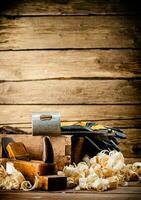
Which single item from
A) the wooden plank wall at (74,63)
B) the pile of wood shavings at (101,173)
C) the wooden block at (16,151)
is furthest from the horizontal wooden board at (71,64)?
the wooden block at (16,151)

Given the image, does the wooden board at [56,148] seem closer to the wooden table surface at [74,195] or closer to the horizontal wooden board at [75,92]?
the wooden table surface at [74,195]

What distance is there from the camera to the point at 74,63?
9.46 feet

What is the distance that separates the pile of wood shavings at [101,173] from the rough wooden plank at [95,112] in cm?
57

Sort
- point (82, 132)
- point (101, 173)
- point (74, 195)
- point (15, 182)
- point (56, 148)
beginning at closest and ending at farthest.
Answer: point (74, 195) → point (15, 182) → point (101, 173) → point (56, 148) → point (82, 132)

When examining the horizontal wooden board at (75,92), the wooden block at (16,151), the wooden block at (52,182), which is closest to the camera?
the wooden block at (52,182)

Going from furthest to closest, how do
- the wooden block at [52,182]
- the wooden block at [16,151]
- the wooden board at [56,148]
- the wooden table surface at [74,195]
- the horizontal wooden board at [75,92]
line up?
the horizontal wooden board at [75,92], the wooden board at [56,148], the wooden block at [16,151], the wooden block at [52,182], the wooden table surface at [74,195]

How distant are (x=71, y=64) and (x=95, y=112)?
378 millimetres

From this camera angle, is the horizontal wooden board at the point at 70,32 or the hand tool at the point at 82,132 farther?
the horizontal wooden board at the point at 70,32

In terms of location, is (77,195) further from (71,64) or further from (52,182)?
(71,64)

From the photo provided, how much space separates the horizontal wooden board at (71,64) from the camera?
2.86 m


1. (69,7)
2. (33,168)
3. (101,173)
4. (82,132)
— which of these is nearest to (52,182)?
(33,168)

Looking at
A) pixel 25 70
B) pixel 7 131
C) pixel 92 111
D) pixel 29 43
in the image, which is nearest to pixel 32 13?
pixel 29 43

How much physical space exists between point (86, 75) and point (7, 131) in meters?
0.80

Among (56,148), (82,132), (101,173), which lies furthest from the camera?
(82,132)
